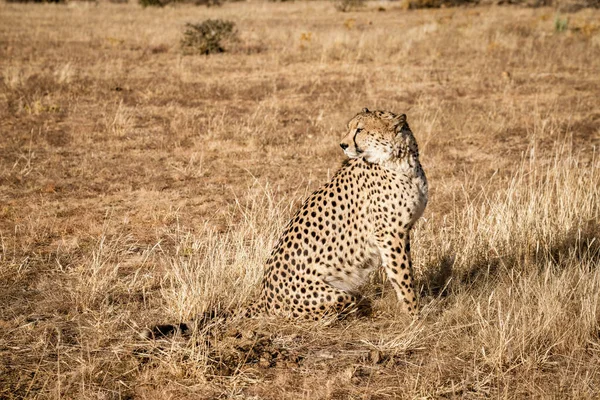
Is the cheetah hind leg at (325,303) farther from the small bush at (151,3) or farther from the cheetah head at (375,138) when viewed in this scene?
the small bush at (151,3)

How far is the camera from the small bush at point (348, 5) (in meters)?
23.2

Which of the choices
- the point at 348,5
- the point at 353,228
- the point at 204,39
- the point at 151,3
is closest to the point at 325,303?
the point at 353,228

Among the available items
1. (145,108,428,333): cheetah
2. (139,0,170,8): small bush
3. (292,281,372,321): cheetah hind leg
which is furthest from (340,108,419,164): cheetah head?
(139,0,170,8): small bush

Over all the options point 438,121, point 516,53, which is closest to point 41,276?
point 438,121

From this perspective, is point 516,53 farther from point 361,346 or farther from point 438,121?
point 361,346

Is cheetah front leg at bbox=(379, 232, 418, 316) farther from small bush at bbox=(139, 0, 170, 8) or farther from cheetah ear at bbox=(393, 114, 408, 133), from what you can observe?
small bush at bbox=(139, 0, 170, 8)

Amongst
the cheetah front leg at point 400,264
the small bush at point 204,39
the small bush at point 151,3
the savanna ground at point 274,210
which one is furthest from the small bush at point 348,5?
the cheetah front leg at point 400,264

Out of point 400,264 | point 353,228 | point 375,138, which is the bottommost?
point 400,264

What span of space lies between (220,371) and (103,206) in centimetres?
313

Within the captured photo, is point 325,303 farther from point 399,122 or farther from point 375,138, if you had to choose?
point 399,122

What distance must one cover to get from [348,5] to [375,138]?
2132cm

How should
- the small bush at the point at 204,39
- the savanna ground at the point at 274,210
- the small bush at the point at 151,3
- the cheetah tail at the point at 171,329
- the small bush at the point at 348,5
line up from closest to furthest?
the savanna ground at the point at 274,210 → the cheetah tail at the point at 171,329 → the small bush at the point at 204,39 → the small bush at the point at 348,5 → the small bush at the point at 151,3

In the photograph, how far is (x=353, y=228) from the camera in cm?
328

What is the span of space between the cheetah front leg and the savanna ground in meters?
0.12
